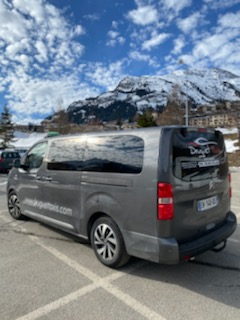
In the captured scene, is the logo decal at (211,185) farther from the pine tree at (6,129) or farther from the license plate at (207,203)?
the pine tree at (6,129)

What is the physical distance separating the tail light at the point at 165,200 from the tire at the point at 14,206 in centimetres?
392

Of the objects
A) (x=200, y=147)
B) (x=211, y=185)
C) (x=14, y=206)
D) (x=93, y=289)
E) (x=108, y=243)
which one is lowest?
(x=93, y=289)

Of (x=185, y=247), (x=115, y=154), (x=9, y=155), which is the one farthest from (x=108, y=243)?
(x=9, y=155)

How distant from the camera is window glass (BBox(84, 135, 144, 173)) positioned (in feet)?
11.9

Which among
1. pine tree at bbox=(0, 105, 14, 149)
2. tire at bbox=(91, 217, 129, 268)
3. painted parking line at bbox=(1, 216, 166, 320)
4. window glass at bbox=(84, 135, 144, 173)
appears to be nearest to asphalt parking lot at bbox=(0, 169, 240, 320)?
painted parking line at bbox=(1, 216, 166, 320)

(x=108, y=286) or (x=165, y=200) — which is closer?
(x=165, y=200)

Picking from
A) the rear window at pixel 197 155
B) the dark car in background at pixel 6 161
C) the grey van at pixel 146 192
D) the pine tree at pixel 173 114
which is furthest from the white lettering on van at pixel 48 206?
the pine tree at pixel 173 114

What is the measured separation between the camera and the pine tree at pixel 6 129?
47.1 m

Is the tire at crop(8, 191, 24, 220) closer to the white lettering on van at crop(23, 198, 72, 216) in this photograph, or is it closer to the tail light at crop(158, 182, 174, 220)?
the white lettering on van at crop(23, 198, 72, 216)

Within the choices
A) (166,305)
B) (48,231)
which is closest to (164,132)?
(166,305)

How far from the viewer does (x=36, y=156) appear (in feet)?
18.2

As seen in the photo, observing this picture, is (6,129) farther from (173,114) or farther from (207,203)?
(207,203)

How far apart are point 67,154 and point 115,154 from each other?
1127mm

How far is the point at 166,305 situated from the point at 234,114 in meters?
25.9
